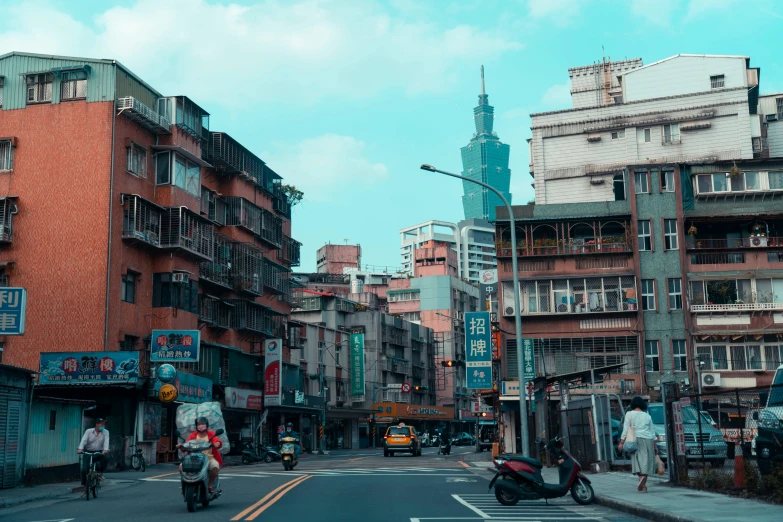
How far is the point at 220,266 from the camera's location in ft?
167

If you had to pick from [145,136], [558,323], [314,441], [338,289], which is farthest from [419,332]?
[145,136]

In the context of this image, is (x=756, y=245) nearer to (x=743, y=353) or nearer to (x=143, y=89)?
(x=743, y=353)

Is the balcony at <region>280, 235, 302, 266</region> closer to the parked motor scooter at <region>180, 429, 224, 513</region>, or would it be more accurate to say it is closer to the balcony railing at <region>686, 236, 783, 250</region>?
the balcony railing at <region>686, 236, 783, 250</region>

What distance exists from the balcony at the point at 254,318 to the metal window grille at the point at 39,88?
16.4m

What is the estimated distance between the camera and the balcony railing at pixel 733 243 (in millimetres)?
49281

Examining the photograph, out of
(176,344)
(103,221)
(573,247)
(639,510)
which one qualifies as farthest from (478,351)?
(639,510)

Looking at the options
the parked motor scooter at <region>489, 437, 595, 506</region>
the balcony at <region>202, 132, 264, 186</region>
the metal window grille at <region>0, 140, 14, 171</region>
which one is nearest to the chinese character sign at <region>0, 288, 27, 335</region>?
the parked motor scooter at <region>489, 437, 595, 506</region>

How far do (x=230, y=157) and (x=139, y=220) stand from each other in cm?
1253

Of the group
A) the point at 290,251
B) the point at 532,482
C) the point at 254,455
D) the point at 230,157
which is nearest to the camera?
the point at 532,482

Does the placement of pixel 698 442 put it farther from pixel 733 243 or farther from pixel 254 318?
pixel 254 318

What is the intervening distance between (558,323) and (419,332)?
54.9 m

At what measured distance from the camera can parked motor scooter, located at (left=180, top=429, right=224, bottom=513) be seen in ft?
48.3

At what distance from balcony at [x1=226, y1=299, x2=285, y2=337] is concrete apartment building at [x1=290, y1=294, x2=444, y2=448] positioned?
454 inches

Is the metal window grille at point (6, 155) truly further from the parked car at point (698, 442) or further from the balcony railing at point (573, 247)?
the parked car at point (698, 442)
